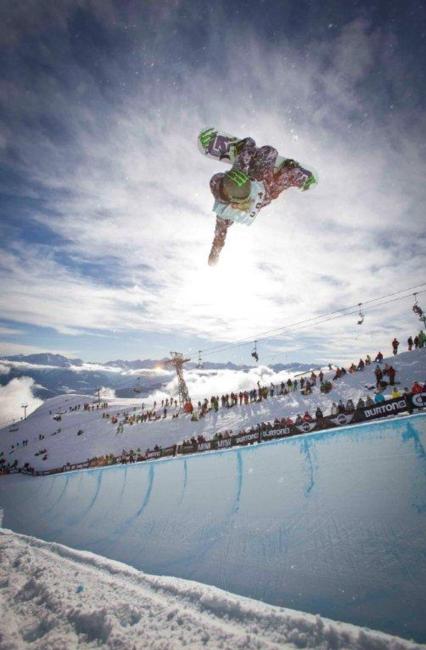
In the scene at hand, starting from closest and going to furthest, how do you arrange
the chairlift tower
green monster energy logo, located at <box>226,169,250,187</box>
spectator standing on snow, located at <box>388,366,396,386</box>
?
green monster energy logo, located at <box>226,169,250,187</box> < spectator standing on snow, located at <box>388,366,396,386</box> < the chairlift tower

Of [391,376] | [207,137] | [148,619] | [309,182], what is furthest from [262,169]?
[391,376]

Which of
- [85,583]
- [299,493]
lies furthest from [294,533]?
[85,583]

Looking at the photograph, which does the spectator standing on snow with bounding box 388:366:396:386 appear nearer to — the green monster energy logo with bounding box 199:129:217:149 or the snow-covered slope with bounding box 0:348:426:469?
the snow-covered slope with bounding box 0:348:426:469

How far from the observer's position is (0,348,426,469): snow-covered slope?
67.6 ft

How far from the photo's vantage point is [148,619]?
4.01 meters

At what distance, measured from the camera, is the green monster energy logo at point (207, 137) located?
247 inches

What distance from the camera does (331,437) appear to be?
5637mm

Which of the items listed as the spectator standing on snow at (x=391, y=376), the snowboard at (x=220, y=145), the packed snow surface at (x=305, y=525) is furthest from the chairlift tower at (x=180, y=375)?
the snowboard at (x=220, y=145)

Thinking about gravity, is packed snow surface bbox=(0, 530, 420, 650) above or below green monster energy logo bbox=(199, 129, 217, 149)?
below

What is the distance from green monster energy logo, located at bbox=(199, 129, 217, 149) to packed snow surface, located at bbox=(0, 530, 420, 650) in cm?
773

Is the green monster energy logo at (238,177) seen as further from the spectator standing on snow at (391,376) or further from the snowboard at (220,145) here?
the spectator standing on snow at (391,376)

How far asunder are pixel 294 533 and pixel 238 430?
1707 cm

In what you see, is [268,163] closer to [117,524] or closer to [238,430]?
[117,524]

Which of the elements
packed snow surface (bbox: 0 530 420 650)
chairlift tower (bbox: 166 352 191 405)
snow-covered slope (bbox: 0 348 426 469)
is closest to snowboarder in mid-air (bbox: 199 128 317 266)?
packed snow surface (bbox: 0 530 420 650)
